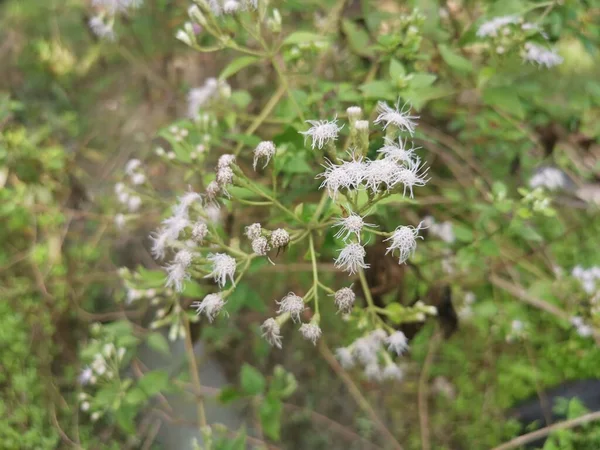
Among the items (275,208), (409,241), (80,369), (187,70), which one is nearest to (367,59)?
(275,208)

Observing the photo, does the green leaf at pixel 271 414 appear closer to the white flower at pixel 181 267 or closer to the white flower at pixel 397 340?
the white flower at pixel 397 340

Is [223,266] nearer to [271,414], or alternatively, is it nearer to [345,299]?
[345,299]

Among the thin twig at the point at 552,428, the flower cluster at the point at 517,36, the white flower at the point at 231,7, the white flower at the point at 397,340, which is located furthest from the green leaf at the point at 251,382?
the flower cluster at the point at 517,36

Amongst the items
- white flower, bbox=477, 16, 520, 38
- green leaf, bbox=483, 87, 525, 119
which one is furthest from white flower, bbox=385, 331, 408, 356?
white flower, bbox=477, 16, 520, 38

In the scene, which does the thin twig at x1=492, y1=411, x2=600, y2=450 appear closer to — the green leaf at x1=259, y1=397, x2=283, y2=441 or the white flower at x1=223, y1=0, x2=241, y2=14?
the green leaf at x1=259, y1=397, x2=283, y2=441

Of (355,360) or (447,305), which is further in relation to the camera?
(355,360)

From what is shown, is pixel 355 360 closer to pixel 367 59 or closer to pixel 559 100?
pixel 367 59
